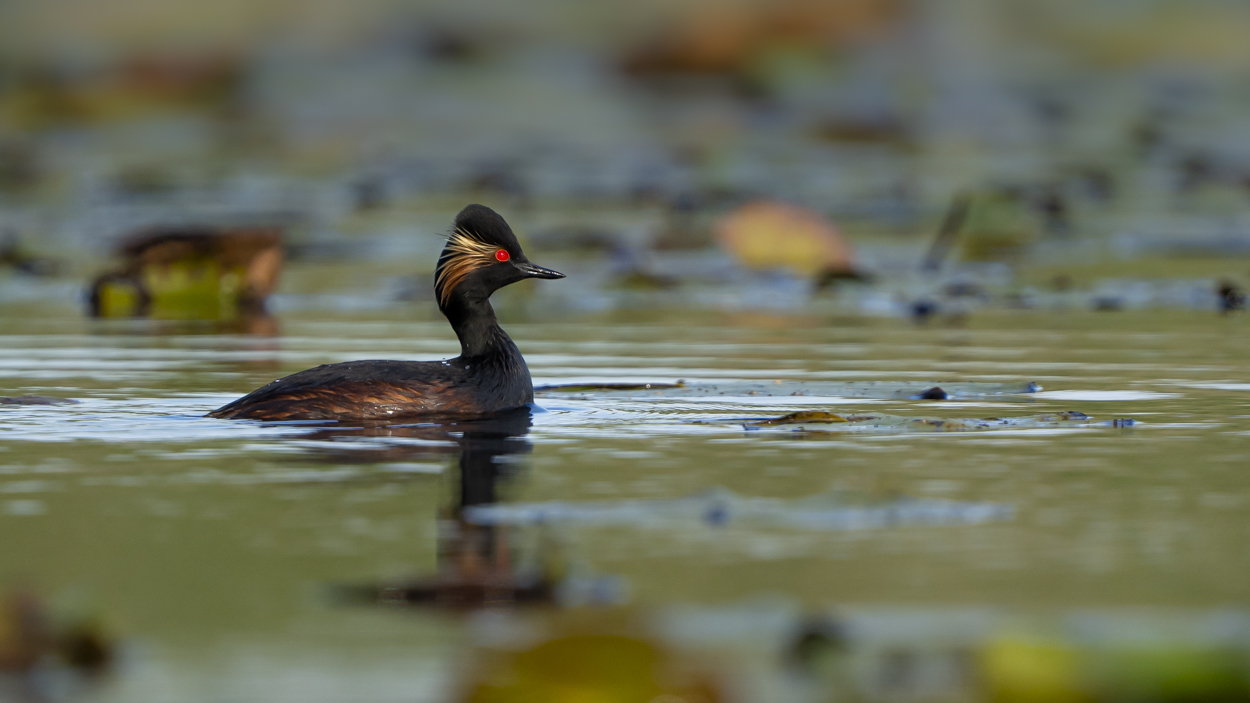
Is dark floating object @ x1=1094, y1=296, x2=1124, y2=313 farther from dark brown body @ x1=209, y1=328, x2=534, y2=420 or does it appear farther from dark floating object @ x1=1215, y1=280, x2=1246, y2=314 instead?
dark brown body @ x1=209, y1=328, x2=534, y2=420

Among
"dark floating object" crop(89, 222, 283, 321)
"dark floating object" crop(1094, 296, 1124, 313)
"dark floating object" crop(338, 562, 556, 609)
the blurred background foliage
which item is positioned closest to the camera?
"dark floating object" crop(338, 562, 556, 609)

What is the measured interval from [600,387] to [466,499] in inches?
120

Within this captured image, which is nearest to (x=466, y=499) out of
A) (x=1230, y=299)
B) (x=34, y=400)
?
(x=34, y=400)

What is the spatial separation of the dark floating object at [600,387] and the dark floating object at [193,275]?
5.49 metres

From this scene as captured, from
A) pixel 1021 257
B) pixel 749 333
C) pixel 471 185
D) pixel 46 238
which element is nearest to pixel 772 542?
pixel 749 333

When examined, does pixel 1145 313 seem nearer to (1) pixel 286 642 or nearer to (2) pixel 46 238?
(1) pixel 286 642

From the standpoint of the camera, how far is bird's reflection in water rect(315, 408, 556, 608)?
5.29m

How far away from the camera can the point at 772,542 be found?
6004mm

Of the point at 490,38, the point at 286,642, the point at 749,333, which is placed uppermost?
the point at 490,38

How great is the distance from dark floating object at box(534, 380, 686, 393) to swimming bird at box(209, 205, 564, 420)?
33cm

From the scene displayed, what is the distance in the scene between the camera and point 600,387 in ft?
32.2

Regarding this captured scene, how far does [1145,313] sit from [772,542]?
8.60 metres

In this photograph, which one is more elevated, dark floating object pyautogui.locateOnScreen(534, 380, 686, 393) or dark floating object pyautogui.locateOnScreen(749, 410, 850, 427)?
dark floating object pyautogui.locateOnScreen(534, 380, 686, 393)

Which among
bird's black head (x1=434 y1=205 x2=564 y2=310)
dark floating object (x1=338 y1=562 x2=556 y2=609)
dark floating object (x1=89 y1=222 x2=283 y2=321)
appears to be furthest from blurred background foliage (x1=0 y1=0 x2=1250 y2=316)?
dark floating object (x1=338 y1=562 x2=556 y2=609)
